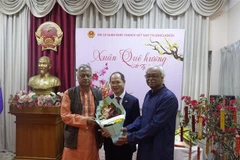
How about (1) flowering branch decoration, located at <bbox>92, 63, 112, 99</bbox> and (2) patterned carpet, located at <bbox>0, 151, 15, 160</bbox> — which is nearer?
(2) patterned carpet, located at <bbox>0, 151, 15, 160</bbox>

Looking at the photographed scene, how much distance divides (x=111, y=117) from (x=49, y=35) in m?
2.41

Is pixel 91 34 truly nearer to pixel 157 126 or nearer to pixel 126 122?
pixel 126 122

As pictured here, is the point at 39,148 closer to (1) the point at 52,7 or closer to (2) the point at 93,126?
(2) the point at 93,126

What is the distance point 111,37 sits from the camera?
4.03m

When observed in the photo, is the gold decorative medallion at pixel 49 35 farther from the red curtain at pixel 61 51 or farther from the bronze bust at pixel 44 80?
the bronze bust at pixel 44 80

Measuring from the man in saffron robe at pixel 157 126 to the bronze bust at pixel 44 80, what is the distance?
2.01 m

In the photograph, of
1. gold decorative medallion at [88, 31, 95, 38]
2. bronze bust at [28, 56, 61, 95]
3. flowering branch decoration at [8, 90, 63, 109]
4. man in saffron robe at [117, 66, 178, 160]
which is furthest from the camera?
gold decorative medallion at [88, 31, 95, 38]

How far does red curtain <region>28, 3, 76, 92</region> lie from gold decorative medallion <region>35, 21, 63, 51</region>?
0.07m

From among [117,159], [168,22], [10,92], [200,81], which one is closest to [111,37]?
[168,22]

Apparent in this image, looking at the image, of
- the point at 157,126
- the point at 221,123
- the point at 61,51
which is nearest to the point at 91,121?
the point at 157,126

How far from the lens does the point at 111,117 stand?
2.16m

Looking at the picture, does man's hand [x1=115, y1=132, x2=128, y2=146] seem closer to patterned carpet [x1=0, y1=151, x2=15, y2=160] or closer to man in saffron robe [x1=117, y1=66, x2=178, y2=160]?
man in saffron robe [x1=117, y1=66, x2=178, y2=160]

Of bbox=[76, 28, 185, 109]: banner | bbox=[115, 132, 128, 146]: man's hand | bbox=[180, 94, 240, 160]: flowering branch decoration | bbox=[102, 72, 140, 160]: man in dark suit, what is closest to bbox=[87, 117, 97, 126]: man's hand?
bbox=[102, 72, 140, 160]: man in dark suit

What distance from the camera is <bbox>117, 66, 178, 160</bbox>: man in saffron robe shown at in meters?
1.96
